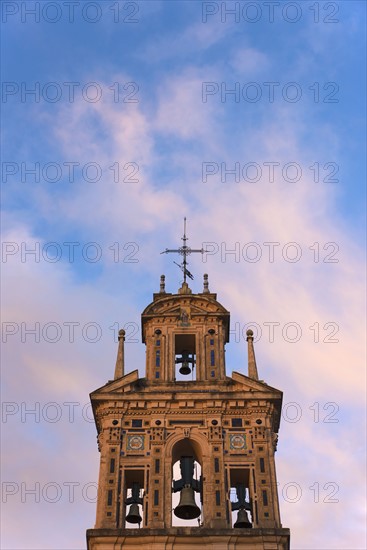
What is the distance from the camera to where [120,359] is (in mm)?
44938

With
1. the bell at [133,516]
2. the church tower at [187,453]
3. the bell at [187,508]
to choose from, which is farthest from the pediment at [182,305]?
the bell at [133,516]

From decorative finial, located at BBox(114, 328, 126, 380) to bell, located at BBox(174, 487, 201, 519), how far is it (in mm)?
5962

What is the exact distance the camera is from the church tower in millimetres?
38031

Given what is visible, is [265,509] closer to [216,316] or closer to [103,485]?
[103,485]

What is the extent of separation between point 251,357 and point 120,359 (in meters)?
5.30

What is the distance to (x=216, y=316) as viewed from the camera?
45.7 m

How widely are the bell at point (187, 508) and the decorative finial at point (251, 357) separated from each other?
584cm

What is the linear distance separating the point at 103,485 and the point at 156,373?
229 inches

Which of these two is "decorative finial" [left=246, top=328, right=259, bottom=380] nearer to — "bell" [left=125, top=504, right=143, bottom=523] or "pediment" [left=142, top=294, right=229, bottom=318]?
"pediment" [left=142, top=294, right=229, bottom=318]

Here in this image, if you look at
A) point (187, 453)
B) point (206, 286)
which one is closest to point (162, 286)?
point (206, 286)

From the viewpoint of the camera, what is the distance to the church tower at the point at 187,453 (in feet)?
125

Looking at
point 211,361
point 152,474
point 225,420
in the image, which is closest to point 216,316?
point 211,361

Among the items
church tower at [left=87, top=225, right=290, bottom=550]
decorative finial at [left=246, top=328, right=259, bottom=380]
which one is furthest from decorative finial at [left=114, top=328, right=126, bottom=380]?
decorative finial at [left=246, top=328, right=259, bottom=380]

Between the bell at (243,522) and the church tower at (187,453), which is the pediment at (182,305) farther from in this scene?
the bell at (243,522)
